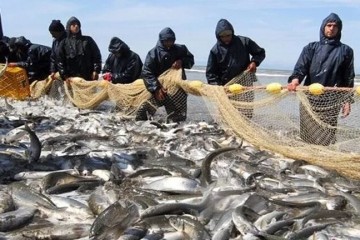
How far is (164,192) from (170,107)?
18.1 ft

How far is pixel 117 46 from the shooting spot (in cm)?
1247

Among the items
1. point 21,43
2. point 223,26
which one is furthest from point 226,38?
point 21,43

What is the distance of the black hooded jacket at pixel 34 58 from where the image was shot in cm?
1542

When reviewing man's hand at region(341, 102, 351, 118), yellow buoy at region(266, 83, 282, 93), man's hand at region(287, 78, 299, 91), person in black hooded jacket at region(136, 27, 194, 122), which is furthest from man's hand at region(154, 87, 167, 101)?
man's hand at region(341, 102, 351, 118)

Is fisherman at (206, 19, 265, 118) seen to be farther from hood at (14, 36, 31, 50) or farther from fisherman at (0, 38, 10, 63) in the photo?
fisherman at (0, 38, 10, 63)

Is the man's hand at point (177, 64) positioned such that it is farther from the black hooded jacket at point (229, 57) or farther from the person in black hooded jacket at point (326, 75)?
the person in black hooded jacket at point (326, 75)

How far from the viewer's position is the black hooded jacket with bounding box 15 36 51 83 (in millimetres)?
15422

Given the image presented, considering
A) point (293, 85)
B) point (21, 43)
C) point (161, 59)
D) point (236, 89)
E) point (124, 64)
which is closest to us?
point (293, 85)

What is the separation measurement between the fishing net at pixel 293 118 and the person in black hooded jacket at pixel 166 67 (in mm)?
591

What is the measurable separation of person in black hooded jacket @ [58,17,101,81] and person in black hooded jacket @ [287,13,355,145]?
6.37 m

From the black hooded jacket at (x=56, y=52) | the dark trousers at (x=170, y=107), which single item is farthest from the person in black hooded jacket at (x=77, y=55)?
the dark trousers at (x=170, y=107)

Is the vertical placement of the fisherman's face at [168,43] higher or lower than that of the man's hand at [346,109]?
higher

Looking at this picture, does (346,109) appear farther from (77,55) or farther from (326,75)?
(77,55)

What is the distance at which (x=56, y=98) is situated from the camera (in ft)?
47.3
